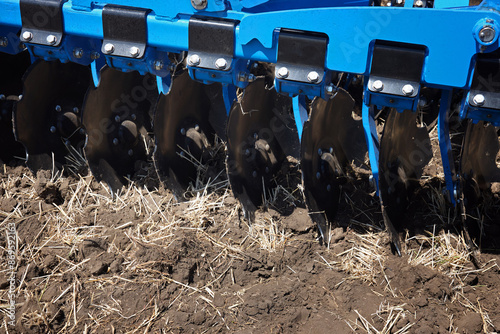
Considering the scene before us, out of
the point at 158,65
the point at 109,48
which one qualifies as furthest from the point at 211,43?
the point at 109,48

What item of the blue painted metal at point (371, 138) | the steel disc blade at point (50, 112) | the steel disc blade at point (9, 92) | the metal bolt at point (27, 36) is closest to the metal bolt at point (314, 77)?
the blue painted metal at point (371, 138)

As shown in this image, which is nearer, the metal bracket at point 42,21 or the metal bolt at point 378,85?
the metal bolt at point 378,85

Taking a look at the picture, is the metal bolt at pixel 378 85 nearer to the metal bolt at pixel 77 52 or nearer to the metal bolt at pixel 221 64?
the metal bolt at pixel 221 64

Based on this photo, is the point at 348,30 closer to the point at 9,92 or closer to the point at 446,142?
the point at 446,142

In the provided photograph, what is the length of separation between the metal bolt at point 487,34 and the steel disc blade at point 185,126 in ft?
4.72

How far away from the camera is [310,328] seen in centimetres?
248

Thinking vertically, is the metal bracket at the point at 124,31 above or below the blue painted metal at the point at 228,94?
above

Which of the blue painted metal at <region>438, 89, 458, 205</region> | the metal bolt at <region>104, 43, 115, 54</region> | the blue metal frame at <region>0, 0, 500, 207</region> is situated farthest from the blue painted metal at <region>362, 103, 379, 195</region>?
the metal bolt at <region>104, 43, 115, 54</region>

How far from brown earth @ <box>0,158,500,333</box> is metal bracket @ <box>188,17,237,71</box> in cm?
86

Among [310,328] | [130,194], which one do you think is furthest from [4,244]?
[310,328]

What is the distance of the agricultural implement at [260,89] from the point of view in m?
2.31

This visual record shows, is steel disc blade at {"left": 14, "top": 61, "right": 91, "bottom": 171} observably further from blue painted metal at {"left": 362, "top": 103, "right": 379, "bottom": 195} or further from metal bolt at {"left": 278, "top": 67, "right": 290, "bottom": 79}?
blue painted metal at {"left": 362, "top": 103, "right": 379, "bottom": 195}

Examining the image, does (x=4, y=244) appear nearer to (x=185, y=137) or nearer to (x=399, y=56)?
(x=185, y=137)

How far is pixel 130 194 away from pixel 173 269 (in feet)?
2.29
